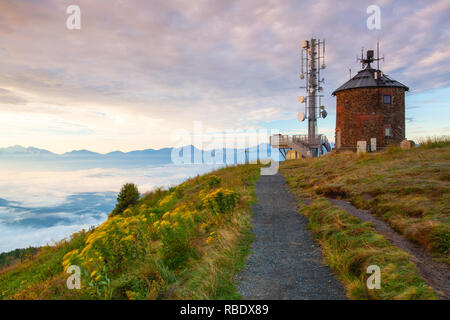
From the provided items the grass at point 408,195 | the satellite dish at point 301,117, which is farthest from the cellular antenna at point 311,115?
the grass at point 408,195

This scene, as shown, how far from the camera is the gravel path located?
393 cm

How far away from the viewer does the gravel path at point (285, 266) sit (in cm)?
393

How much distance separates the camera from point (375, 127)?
28266 mm

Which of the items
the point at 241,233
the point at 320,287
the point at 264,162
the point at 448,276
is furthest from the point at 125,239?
the point at 264,162

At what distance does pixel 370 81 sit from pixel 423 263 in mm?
29339

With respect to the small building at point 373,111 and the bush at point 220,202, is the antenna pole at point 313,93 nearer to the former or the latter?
the small building at point 373,111

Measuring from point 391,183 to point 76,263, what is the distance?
9.65 m

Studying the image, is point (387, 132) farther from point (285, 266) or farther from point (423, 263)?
point (285, 266)

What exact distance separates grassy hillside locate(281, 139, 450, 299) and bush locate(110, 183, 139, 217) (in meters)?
14.0

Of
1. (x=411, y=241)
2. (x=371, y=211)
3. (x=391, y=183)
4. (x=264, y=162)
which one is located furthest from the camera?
A: (x=264, y=162)

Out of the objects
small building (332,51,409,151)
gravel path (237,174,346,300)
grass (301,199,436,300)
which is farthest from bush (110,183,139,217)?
small building (332,51,409,151)

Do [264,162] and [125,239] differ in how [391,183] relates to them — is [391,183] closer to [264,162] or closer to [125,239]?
[125,239]

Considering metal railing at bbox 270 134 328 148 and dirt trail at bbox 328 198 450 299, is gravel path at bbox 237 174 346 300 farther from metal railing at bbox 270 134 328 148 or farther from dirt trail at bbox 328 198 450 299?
metal railing at bbox 270 134 328 148

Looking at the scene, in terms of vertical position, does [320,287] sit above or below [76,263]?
below
